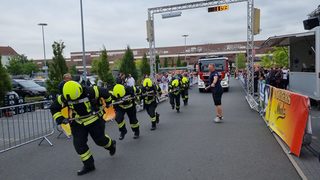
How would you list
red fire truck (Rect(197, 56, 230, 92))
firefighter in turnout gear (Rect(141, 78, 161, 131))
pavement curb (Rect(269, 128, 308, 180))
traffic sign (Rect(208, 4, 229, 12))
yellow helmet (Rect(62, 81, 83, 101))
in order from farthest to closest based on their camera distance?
red fire truck (Rect(197, 56, 230, 92)) < traffic sign (Rect(208, 4, 229, 12)) < firefighter in turnout gear (Rect(141, 78, 161, 131)) < yellow helmet (Rect(62, 81, 83, 101)) < pavement curb (Rect(269, 128, 308, 180))

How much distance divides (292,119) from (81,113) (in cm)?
413

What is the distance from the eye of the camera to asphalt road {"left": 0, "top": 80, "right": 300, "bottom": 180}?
5.20m

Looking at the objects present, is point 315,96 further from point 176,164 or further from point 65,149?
point 65,149

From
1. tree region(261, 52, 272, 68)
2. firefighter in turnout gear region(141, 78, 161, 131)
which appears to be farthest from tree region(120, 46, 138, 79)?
tree region(261, 52, 272, 68)

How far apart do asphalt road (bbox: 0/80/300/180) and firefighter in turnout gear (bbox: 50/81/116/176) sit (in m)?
0.45

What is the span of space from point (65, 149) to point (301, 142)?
16.7 ft

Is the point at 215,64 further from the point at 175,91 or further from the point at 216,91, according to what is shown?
the point at 216,91

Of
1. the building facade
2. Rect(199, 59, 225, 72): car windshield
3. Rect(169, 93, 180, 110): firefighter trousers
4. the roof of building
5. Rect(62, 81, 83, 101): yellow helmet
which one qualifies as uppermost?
the roof of building

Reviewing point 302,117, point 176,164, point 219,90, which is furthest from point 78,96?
point 219,90

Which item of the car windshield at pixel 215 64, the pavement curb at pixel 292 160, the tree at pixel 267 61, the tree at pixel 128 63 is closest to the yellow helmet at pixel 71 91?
the pavement curb at pixel 292 160

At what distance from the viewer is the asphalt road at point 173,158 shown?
17.1 ft

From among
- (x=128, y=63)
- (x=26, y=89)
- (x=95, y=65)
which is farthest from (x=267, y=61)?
(x=26, y=89)

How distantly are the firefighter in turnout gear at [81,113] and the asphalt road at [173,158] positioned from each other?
17.6 inches

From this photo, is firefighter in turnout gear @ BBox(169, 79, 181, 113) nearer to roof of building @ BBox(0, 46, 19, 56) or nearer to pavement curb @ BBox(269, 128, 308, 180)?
pavement curb @ BBox(269, 128, 308, 180)
